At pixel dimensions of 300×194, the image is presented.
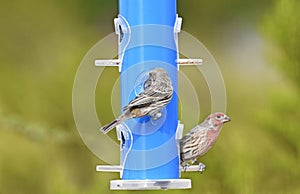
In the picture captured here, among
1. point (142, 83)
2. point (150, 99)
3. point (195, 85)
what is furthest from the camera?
point (195, 85)

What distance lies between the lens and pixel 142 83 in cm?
584

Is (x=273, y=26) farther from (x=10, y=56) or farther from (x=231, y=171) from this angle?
(x=10, y=56)

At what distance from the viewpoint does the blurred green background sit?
27.3 feet

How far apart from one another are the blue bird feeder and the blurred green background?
1700 mm

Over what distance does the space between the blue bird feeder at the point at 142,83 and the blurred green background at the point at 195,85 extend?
1.70m

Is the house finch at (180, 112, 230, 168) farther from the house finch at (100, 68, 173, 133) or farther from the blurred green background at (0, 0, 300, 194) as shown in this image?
the blurred green background at (0, 0, 300, 194)

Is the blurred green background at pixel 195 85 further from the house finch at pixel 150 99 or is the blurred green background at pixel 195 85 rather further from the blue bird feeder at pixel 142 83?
the house finch at pixel 150 99

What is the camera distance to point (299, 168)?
27.9ft

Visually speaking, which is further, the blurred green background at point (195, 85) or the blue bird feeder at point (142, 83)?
the blurred green background at point (195, 85)

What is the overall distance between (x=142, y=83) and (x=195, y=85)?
1909 millimetres


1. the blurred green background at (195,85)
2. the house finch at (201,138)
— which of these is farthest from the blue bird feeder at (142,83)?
the blurred green background at (195,85)

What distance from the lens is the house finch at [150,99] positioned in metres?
5.68

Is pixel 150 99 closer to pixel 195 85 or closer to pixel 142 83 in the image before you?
pixel 142 83

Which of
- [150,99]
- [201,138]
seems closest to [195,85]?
[201,138]
